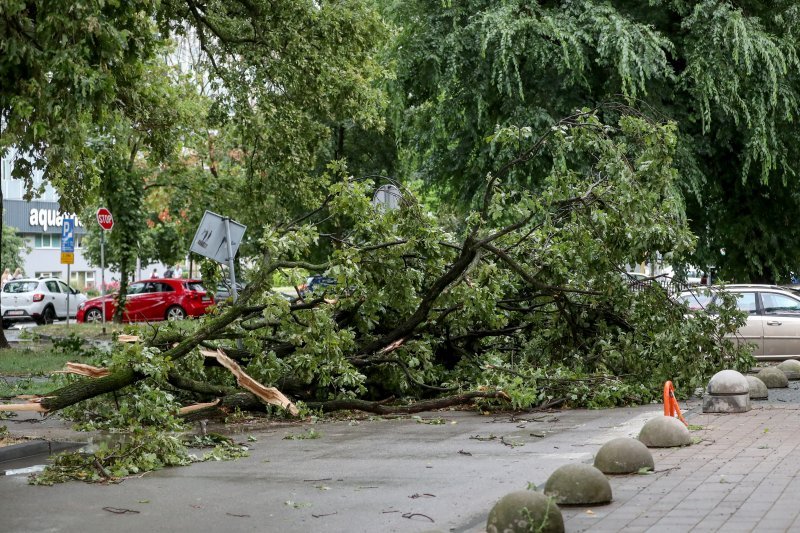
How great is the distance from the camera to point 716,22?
22.2 metres

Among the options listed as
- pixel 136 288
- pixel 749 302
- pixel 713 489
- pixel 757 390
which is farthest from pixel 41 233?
pixel 713 489

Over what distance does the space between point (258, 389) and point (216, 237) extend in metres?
4.03

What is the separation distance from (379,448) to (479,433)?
57.7 inches

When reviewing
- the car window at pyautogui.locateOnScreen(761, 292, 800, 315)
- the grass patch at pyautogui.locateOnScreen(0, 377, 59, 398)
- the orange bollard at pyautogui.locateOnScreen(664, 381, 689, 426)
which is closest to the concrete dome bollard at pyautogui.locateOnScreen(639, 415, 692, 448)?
the orange bollard at pyautogui.locateOnScreen(664, 381, 689, 426)

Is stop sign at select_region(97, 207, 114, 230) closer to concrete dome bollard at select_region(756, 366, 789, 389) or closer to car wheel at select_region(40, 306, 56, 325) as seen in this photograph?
car wheel at select_region(40, 306, 56, 325)

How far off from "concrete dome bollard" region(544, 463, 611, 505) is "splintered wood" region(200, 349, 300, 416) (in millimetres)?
6078

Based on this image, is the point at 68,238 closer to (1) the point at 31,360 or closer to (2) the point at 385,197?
(1) the point at 31,360

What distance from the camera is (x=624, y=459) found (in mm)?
8867

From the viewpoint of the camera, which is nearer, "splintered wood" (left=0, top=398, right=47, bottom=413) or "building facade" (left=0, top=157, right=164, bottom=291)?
"splintered wood" (left=0, top=398, right=47, bottom=413)

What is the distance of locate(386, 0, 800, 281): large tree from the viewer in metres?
22.0

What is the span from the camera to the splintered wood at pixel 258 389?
1323 cm

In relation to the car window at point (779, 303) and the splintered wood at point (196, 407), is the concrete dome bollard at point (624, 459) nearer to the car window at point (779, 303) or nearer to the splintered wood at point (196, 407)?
the splintered wood at point (196, 407)

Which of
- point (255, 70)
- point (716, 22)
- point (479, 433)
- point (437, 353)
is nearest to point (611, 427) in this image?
point (479, 433)

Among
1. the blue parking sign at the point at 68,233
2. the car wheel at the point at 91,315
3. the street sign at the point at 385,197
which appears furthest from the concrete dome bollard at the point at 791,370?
the car wheel at the point at 91,315
